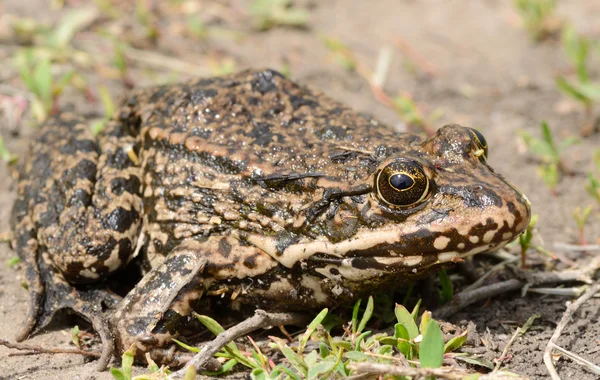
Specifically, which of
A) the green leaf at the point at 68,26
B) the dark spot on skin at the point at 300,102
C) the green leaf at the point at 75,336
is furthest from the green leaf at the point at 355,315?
the green leaf at the point at 68,26

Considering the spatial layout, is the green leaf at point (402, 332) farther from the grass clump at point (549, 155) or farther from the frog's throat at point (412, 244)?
the grass clump at point (549, 155)

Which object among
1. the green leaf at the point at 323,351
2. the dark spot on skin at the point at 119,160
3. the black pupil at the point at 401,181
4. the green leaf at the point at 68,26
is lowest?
the green leaf at the point at 323,351

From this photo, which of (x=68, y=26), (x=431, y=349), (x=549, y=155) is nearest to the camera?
(x=431, y=349)

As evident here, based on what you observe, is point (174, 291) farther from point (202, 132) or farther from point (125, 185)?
point (202, 132)

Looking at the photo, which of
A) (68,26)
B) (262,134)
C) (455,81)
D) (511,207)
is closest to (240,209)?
(262,134)

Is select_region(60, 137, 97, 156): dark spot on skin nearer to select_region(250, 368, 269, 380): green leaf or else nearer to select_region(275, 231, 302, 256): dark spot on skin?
select_region(275, 231, 302, 256): dark spot on skin

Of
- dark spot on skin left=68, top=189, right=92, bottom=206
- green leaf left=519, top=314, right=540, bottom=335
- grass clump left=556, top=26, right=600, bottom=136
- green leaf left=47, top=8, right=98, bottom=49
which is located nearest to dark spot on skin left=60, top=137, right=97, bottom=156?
dark spot on skin left=68, top=189, right=92, bottom=206
